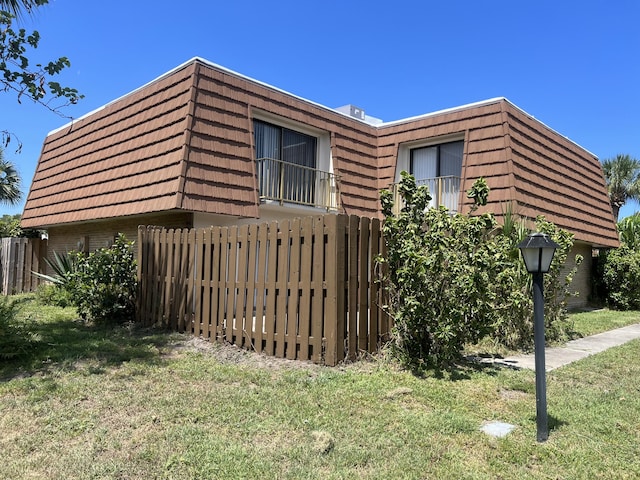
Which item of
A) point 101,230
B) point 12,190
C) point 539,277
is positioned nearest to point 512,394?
point 539,277

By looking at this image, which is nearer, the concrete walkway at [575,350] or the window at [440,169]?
the concrete walkway at [575,350]

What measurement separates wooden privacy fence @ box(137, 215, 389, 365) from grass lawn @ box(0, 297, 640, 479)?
352 mm

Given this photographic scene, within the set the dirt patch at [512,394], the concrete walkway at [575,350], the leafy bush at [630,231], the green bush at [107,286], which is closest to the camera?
the dirt patch at [512,394]

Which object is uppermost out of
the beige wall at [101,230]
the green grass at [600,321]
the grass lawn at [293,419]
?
the beige wall at [101,230]

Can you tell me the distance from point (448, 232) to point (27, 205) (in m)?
15.2

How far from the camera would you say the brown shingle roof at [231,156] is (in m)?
10.2

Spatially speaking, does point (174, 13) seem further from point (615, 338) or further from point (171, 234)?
point (615, 338)

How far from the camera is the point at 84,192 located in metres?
12.8

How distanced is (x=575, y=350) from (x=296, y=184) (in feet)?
25.8

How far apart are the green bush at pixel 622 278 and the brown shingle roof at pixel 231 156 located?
2.42 feet

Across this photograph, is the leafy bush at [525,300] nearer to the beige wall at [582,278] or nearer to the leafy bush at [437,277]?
the leafy bush at [437,277]

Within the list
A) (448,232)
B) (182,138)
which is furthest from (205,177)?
(448,232)

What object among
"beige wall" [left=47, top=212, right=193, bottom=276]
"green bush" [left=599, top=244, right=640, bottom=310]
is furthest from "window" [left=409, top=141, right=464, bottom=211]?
"beige wall" [left=47, top=212, right=193, bottom=276]

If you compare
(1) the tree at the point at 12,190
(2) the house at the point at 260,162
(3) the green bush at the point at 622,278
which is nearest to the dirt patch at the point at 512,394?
(2) the house at the point at 260,162
